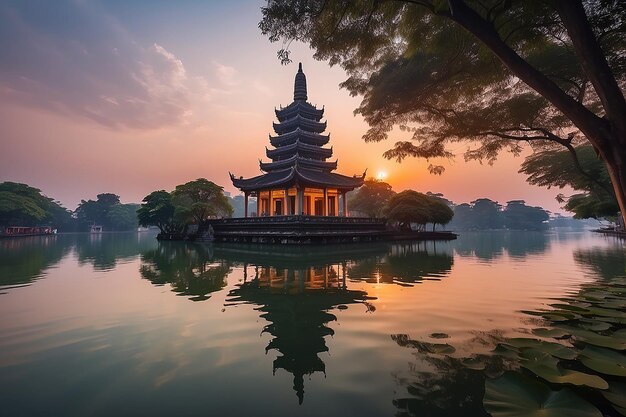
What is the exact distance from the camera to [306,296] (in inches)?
253

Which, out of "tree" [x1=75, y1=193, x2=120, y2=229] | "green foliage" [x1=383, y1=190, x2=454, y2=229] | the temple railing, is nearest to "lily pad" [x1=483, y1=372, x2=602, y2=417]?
the temple railing

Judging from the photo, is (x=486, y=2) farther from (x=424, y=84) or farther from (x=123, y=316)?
(x=123, y=316)

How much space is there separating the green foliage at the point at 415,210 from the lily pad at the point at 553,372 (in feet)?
94.2

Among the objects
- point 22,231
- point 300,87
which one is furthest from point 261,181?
point 22,231

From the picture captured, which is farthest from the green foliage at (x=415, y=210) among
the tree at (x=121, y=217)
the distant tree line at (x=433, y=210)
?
the tree at (x=121, y=217)

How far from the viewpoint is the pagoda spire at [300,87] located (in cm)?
3203

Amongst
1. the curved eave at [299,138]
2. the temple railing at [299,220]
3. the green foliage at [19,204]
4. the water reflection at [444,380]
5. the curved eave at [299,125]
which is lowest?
the water reflection at [444,380]

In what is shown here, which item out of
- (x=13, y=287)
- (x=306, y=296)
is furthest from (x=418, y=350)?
(x=13, y=287)

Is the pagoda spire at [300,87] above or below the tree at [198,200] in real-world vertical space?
above

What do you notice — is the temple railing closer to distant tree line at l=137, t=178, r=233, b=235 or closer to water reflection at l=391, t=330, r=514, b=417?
distant tree line at l=137, t=178, r=233, b=235

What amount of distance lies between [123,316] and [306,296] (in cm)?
336

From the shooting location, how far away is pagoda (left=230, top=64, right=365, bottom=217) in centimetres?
2733

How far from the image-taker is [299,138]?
29.7 m

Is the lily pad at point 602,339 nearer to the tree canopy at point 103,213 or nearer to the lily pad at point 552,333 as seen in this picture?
the lily pad at point 552,333
